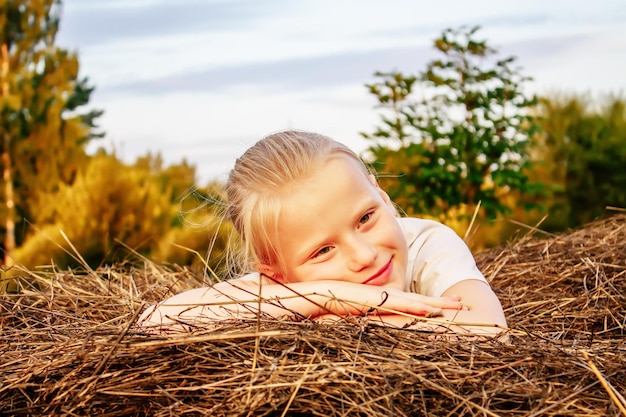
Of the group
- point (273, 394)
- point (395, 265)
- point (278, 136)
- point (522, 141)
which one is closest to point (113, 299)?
point (278, 136)

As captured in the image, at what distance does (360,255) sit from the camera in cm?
222

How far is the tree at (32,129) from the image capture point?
998cm

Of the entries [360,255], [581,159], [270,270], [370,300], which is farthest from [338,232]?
[581,159]

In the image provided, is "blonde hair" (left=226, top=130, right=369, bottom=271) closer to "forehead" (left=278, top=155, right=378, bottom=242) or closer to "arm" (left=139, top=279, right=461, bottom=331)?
"forehead" (left=278, top=155, right=378, bottom=242)

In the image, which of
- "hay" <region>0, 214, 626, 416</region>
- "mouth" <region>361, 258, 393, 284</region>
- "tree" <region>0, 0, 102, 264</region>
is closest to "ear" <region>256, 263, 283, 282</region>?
"mouth" <region>361, 258, 393, 284</region>

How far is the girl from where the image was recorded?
2.17 m

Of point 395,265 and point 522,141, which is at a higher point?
point 395,265

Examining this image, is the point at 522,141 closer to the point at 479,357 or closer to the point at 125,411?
the point at 479,357

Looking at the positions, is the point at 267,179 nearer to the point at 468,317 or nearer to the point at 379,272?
the point at 379,272

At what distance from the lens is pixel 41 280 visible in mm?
3311

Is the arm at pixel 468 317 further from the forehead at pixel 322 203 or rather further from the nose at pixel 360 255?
the forehead at pixel 322 203

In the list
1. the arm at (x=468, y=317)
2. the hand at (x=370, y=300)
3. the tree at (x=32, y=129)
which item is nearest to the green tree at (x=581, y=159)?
the tree at (x=32, y=129)

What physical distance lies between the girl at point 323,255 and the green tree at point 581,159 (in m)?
7.62

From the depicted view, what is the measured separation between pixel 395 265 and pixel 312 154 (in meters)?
0.43
